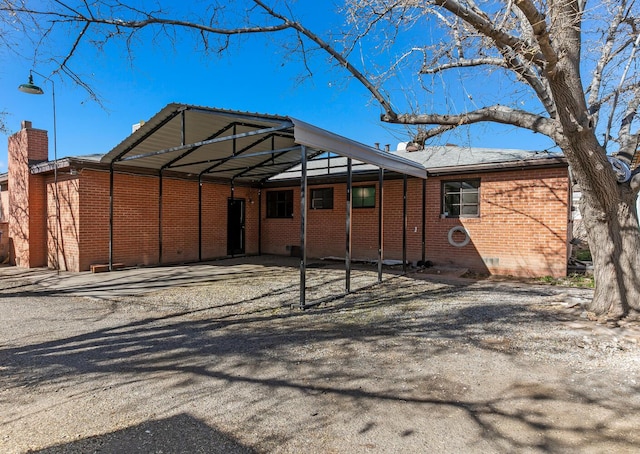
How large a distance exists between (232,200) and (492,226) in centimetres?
903

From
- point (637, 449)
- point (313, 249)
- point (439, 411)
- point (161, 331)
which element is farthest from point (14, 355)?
point (313, 249)

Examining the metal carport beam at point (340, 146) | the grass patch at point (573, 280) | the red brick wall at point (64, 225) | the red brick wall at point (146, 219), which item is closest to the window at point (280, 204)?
the red brick wall at point (146, 219)

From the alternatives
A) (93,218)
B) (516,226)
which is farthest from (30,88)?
(516,226)

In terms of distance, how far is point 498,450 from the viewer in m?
2.38

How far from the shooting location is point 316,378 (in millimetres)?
3451

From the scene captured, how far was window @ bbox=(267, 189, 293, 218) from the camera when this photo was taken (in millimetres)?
14086

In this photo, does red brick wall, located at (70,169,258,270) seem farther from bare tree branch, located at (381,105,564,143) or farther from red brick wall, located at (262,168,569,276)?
bare tree branch, located at (381,105,564,143)

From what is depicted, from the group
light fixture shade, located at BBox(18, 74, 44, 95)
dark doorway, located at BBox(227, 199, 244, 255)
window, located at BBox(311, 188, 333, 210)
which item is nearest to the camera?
light fixture shade, located at BBox(18, 74, 44, 95)

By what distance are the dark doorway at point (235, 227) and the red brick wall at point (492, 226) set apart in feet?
13.2

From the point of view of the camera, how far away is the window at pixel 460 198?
400 inches

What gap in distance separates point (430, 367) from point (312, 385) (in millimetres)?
1269

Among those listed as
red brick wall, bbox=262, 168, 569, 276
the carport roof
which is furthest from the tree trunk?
the carport roof

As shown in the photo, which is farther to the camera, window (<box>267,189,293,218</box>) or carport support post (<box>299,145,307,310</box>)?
window (<box>267,189,293,218</box>)

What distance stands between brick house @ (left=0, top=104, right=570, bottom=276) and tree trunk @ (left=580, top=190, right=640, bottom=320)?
378 centimetres
